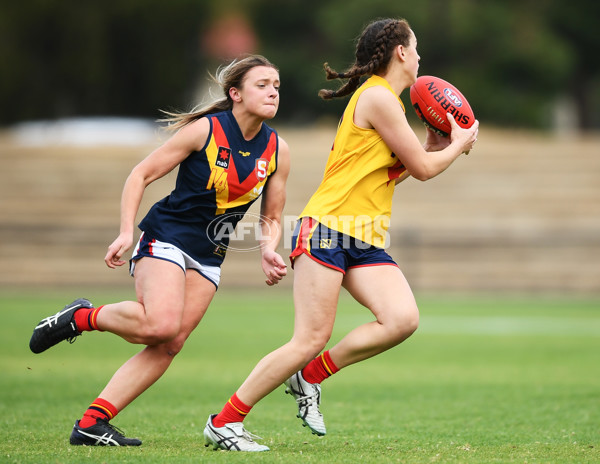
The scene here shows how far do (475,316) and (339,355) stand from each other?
1105cm

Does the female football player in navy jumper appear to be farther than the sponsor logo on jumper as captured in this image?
No

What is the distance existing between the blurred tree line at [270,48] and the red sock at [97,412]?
88.0 ft

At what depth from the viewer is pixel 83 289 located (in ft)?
67.7

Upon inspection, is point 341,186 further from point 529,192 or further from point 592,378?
point 529,192

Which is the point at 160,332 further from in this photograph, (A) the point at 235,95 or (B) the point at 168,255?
(A) the point at 235,95

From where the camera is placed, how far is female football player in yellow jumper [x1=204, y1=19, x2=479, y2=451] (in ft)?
16.3

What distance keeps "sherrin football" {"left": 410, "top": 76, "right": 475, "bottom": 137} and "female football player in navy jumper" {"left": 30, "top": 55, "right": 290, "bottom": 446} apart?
0.83m

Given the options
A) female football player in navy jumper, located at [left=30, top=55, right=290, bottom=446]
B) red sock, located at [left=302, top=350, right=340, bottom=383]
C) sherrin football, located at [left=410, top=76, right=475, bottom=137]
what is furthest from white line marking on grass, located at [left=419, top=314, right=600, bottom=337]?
female football player in navy jumper, located at [left=30, top=55, right=290, bottom=446]

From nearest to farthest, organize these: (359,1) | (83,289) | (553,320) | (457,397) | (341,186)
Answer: (341,186) < (457,397) < (553,320) < (83,289) < (359,1)

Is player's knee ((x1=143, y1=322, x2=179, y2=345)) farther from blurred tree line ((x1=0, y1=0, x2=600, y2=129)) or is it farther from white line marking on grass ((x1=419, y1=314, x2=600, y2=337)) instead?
blurred tree line ((x1=0, y1=0, x2=600, y2=129))

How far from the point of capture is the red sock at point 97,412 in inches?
204

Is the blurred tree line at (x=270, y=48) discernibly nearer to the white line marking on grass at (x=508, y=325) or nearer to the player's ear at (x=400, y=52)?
the white line marking on grass at (x=508, y=325)

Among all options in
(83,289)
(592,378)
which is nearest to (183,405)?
(592,378)

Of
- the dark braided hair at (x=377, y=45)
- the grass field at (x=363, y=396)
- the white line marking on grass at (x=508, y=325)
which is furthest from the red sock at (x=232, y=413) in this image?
the white line marking on grass at (x=508, y=325)
